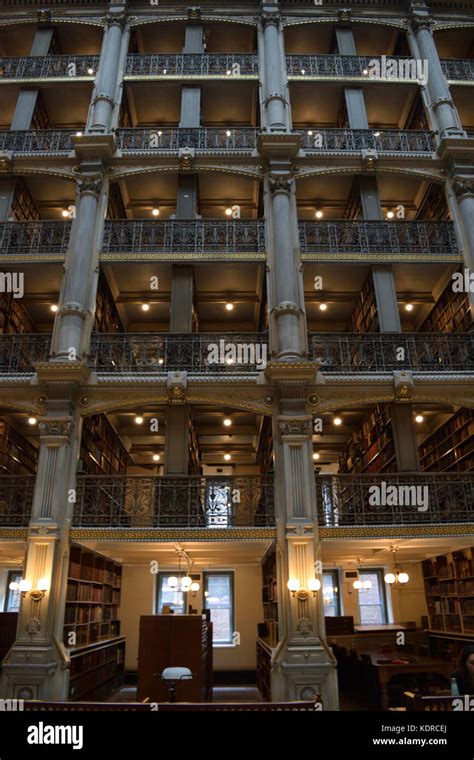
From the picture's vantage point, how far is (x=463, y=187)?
41.3 ft

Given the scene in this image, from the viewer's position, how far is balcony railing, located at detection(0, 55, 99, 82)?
1448 cm

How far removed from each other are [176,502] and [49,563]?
2415 millimetres

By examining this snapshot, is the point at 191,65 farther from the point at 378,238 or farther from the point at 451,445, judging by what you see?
the point at 451,445

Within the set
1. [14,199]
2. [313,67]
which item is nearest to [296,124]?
[313,67]

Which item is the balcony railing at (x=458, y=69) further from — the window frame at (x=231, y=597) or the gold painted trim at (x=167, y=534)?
the window frame at (x=231, y=597)

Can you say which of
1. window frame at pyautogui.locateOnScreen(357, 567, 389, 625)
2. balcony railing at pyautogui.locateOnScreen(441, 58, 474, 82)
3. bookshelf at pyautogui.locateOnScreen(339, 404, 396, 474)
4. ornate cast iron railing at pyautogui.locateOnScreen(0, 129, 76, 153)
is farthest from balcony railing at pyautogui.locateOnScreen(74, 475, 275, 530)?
balcony railing at pyautogui.locateOnScreen(441, 58, 474, 82)

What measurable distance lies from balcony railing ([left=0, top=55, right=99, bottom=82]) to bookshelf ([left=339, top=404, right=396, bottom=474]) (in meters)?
12.0

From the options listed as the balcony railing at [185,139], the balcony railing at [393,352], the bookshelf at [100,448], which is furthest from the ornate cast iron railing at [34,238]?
the balcony railing at [393,352]

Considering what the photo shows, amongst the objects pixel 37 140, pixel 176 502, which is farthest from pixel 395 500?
pixel 37 140

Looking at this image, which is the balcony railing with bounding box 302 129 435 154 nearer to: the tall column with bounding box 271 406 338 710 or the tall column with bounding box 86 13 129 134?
the tall column with bounding box 86 13 129 134

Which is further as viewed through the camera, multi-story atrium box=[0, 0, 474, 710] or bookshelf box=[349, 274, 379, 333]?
bookshelf box=[349, 274, 379, 333]

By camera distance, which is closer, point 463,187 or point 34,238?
point 34,238

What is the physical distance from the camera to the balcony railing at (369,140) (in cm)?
1354

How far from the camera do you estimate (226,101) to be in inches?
592
